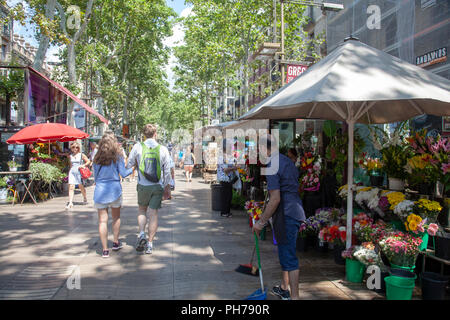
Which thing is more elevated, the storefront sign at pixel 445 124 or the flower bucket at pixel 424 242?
the storefront sign at pixel 445 124

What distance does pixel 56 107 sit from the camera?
51.0ft

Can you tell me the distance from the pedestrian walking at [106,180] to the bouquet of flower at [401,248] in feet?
12.2

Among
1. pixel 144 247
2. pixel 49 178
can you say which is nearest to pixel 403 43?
pixel 144 247

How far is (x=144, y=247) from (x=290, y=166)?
3.08 metres

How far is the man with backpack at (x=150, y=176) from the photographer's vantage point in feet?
17.8

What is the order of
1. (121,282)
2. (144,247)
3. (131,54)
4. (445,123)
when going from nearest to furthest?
(121,282), (144,247), (445,123), (131,54)

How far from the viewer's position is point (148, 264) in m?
5.05

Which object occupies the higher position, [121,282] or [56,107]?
[56,107]

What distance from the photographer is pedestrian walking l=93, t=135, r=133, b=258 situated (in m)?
5.30

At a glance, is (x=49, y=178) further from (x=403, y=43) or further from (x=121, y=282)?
(x=403, y=43)

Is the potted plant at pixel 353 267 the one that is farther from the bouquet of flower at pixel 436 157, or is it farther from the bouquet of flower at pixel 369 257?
the bouquet of flower at pixel 436 157

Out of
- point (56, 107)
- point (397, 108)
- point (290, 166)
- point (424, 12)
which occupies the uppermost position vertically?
point (424, 12)

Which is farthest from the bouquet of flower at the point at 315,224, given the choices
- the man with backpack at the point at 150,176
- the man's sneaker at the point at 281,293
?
the man with backpack at the point at 150,176
